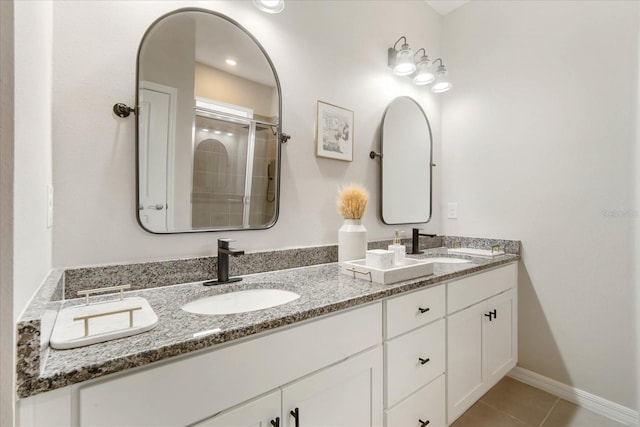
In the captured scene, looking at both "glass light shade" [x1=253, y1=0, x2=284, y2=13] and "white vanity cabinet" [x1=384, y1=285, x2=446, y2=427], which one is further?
"glass light shade" [x1=253, y1=0, x2=284, y2=13]

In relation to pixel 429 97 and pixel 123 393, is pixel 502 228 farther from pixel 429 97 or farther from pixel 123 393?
pixel 123 393

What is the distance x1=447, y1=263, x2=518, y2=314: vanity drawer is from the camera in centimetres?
139

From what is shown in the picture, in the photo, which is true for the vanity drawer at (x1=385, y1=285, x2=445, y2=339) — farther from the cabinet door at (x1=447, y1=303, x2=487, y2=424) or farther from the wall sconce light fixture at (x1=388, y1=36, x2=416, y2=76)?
Result: the wall sconce light fixture at (x1=388, y1=36, x2=416, y2=76)

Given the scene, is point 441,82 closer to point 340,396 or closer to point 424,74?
point 424,74

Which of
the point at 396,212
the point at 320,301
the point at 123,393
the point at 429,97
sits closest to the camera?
the point at 123,393

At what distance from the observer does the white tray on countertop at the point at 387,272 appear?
114cm

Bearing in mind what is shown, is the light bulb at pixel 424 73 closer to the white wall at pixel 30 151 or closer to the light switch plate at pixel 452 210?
the light switch plate at pixel 452 210

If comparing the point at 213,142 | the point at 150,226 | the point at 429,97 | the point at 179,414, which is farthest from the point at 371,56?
the point at 179,414

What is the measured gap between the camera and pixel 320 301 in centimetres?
93

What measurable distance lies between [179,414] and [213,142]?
3.08ft

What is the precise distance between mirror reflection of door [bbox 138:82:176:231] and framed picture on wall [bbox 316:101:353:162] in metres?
0.71

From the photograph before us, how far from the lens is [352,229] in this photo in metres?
1.48

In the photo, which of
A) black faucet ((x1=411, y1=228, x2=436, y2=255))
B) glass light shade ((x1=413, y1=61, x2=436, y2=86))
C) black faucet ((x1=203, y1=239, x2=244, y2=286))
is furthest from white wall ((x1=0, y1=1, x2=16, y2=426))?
glass light shade ((x1=413, y1=61, x2=436, y2=86))

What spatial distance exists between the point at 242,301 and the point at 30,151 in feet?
2.44
